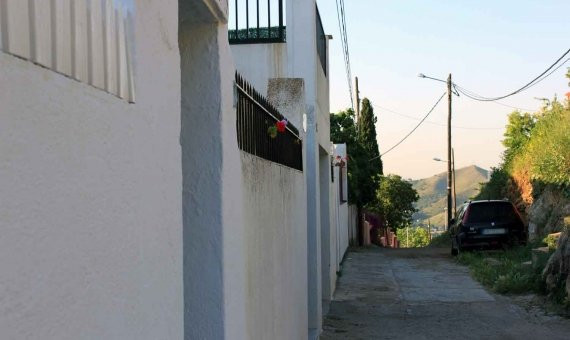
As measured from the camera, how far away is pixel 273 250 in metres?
5.62

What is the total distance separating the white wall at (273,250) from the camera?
4.63 m

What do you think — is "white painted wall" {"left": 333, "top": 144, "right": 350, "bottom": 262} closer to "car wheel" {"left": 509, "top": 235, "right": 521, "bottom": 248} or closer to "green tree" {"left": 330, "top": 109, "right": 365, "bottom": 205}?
"car wheel" {"left": 509, "top": 235, "right": 521, "bottom": 248}

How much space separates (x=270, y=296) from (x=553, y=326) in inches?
237

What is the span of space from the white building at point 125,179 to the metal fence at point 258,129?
9cm

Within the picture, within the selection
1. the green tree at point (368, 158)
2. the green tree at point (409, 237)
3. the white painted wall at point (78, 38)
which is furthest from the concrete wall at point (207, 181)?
the green tree at point (409, 237)

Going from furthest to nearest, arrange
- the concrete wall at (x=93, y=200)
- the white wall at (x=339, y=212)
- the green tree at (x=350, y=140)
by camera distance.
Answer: the green tree at (x=350, y=140)
the white wall at (x=339, y=212)
the concrete wall at (x=93, y=200)

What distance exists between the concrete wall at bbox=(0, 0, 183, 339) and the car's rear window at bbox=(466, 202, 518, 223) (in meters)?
17.6

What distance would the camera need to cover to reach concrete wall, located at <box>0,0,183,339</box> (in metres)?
1.60

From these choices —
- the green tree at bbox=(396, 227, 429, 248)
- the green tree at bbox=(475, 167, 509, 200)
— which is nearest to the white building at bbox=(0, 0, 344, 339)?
the green tree at bbox=(475, 167, 509, 200)

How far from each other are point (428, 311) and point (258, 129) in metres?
7.14

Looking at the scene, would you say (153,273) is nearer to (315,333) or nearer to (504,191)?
(315,333)

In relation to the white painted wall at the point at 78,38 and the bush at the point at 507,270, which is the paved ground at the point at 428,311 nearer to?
the bush at the point at 507,270

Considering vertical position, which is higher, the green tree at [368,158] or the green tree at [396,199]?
the green tree at [368,158]

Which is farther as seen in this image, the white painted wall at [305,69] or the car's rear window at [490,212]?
the car's rear window at [490,212]
